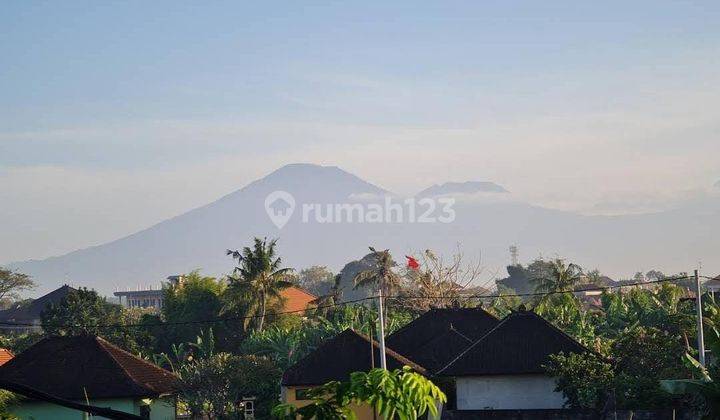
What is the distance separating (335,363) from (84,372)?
12.9 metres

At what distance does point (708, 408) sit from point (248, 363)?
100ft

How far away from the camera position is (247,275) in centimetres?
9494

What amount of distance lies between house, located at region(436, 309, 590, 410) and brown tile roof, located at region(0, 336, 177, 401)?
14.9 m

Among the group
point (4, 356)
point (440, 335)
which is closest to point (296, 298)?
point (4, 356)

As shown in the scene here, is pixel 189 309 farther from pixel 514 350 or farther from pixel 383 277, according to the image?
pixel 514 350

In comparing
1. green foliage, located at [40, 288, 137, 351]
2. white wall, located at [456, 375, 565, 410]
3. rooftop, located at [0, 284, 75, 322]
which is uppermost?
rooftop, located at [0, 284, 75, 322]

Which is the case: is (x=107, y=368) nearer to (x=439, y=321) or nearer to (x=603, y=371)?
(x=439, y=321)

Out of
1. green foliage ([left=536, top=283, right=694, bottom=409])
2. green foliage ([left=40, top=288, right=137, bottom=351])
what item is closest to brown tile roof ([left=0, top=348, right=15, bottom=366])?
green foliage ([left=40, top=288, right=137, bottom=351])

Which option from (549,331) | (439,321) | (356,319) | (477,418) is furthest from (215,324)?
(477,418)

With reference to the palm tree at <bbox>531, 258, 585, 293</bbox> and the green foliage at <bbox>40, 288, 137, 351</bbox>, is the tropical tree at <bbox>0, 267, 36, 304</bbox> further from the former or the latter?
the palm tree at <bbox>531, 258, 585, 293</bbox>

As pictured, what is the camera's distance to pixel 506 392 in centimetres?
4903

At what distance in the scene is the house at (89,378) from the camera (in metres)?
54.4

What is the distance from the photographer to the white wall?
48.3m

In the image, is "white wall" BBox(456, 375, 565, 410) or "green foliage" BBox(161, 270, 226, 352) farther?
"green foliage" BBox(161, 270, 226, 352)
